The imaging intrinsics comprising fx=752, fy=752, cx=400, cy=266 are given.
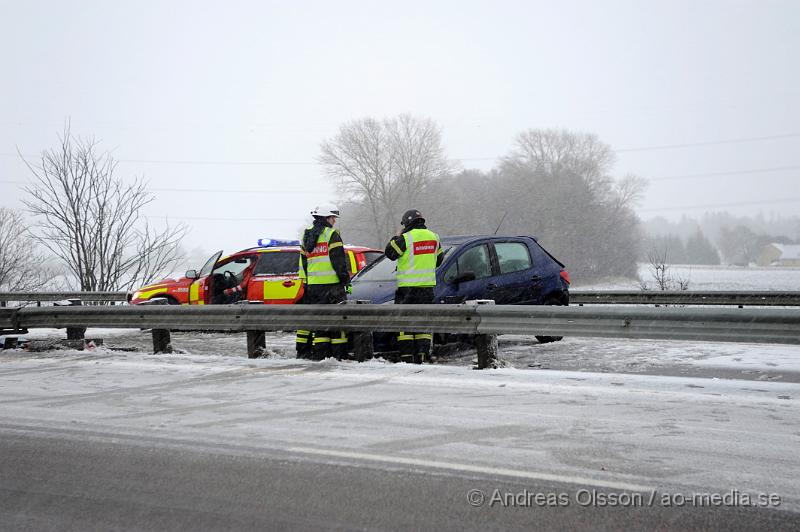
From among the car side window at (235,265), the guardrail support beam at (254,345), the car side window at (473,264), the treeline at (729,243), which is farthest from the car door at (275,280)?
the treeline at (729,243)

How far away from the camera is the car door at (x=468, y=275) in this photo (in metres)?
9.50

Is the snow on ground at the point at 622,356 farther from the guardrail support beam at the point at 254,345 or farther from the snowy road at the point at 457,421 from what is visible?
the snowy road at the point at 457,421

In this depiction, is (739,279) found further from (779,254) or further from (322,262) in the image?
(779,254)

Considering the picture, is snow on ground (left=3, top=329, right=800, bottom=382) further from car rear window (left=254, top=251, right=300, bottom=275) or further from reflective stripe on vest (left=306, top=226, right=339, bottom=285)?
car rear window (left=254, top=251, right=300, bottom=275)

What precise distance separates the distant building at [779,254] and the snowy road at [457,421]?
42343 mm

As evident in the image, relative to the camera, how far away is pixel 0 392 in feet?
23.5

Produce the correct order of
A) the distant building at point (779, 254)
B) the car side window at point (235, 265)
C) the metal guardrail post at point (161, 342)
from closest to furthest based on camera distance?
1. the metal guardrail post at point (161, 342)
2. the car side window at point (235, 265)
3. the distant building at point (779, 254)

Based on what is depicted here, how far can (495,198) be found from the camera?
58938 mm

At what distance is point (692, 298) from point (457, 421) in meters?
9.51

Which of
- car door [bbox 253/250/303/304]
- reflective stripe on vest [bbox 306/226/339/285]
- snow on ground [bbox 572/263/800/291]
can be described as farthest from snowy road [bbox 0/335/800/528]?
snow on ground [bbox 572/263/800/291]

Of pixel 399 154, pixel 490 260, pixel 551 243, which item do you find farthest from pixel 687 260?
pixel 490 260

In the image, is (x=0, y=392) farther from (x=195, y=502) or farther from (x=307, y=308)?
(x=195, y=502)

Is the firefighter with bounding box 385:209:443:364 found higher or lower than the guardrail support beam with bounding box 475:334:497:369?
higher

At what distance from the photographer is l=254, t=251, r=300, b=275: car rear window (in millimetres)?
13875
